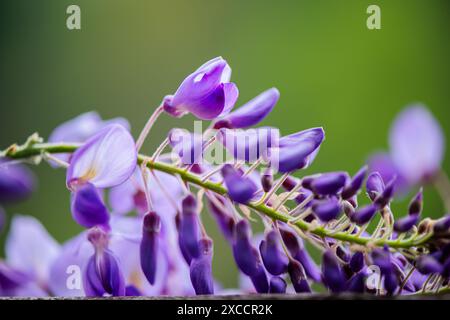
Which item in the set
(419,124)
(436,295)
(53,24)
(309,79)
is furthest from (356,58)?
(436,295)

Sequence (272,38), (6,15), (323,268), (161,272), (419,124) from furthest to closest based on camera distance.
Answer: (272,38) → (6,15) → (419,124) → (161,272) → (323,268)

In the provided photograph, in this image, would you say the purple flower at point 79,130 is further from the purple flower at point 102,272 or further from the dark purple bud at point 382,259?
the dark purple bud at point 382,259

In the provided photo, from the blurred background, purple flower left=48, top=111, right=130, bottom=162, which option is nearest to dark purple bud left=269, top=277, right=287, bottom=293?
purple flower left=48, top=111, right=130, bottom=162

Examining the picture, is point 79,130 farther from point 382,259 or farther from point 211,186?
point 382,259

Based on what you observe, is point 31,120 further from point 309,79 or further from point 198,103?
point 198,103

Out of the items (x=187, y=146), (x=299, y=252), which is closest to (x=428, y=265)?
(x=299, y=252)
